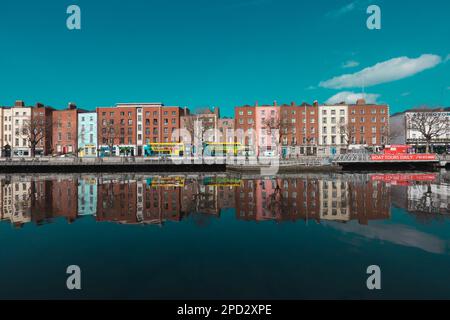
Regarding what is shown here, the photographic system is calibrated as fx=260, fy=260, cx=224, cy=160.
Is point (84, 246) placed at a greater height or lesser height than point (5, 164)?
lesser

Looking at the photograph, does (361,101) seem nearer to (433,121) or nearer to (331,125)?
(331,125)

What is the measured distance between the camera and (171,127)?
3351 inches

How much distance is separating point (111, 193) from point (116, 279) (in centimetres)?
1866

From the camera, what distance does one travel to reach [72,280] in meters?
7.89

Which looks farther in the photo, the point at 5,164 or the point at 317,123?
the point at 317,123

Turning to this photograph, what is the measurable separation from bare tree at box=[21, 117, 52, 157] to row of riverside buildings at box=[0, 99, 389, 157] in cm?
112

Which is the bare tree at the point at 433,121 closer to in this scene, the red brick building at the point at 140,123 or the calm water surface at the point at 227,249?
the calm water surface at the point at 227,249

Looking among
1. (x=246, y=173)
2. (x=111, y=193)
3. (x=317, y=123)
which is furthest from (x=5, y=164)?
(x=317, y=123)

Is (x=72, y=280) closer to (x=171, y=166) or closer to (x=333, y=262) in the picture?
(x=333, y=262)

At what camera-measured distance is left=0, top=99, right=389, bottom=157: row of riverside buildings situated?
8225cm

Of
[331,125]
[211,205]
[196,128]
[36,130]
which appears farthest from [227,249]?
[36,130]

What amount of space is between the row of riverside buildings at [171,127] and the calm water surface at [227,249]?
2548 inches
